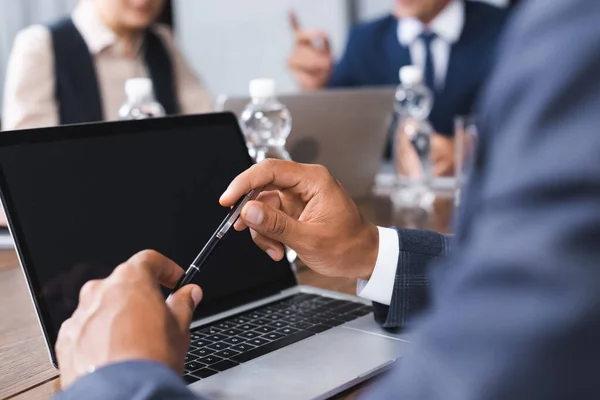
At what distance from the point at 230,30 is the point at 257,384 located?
3.45m

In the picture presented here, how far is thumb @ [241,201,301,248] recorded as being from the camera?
71 cm

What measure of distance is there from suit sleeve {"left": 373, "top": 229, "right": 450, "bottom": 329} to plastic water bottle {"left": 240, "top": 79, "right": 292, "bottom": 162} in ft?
1.68

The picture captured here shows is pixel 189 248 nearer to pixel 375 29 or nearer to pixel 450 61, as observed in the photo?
pixel 450 61

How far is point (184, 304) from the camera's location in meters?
0.57

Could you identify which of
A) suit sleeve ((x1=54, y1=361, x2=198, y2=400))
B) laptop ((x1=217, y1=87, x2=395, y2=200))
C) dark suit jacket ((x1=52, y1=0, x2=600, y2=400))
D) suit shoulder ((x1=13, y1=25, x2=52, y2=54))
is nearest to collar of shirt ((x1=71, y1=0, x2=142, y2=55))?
suit shoulder ((x1=13, y1=25, x2=52, y2=54))

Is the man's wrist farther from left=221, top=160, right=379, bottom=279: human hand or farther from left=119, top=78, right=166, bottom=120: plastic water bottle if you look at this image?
left=119, top=78, right=166, bottom=120: plastic water bottle

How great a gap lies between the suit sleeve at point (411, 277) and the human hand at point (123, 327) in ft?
0.90

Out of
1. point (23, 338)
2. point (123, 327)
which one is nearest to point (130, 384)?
point (123, 327)

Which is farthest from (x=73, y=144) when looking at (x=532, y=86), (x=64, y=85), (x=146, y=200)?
(x=64, y=85)

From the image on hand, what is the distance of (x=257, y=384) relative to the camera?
603mm

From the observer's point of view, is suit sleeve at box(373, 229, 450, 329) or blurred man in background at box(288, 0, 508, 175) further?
blurred man in background at box(288, 0, 508, 175)

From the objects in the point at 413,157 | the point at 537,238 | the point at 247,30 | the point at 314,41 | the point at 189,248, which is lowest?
the point at 413,157

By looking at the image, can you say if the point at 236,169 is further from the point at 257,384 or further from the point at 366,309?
the point at 257,384

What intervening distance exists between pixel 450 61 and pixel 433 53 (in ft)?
0.24
